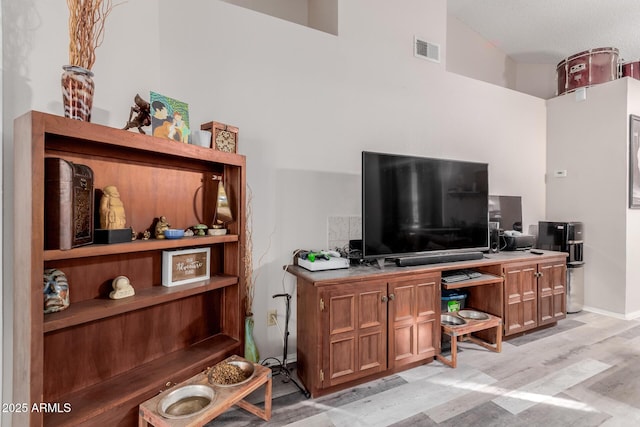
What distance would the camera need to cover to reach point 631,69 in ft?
11.5

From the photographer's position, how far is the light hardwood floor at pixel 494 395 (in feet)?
5.54

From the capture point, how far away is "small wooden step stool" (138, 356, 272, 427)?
1244 mm

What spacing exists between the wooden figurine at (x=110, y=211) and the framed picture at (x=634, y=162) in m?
4.60

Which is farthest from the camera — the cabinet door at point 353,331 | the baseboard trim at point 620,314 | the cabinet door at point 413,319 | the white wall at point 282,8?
the baseboard trim at point 620,314

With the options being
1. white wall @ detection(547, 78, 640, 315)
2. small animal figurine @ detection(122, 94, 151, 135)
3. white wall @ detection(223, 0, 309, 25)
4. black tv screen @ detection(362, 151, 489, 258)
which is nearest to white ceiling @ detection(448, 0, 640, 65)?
white wall @ detection(547, 78, 640, 315)

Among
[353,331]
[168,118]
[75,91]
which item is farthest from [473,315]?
Answer: [75,91]

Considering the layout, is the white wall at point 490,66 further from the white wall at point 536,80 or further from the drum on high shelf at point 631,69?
the drum on high shelf at point 631,69

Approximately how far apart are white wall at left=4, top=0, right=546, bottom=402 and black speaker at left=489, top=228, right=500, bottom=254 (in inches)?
34.5

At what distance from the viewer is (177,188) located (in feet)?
5.69

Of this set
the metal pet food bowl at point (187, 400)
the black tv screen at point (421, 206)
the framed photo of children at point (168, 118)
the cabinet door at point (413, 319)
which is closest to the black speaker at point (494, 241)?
the black tv screen at point (421, 206)

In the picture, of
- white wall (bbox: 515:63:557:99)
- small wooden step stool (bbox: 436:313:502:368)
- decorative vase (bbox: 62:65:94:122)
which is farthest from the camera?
white wall (bbox: 515:63:557:99)

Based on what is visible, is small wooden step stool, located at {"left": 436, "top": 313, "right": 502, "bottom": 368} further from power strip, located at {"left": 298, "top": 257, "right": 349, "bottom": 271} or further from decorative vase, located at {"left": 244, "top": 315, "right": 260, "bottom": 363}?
decorative vase, located at {"left": 244, "top": 315, "right": 260, "bottom": 363}

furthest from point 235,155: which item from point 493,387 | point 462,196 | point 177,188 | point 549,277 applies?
point 549,277

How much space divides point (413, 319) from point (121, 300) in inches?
70.8
